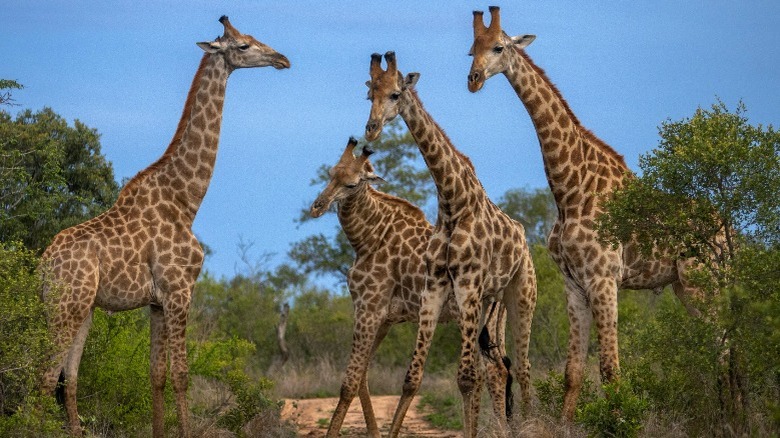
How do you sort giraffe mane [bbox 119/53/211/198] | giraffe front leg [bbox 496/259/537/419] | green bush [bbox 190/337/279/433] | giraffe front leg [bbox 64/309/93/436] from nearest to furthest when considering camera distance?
giraffe front leg [bbox 64/309/93/436], giraffe front leg [bbox 496/259/537/419], giraffe mane [bbox 119/53/211/198], green bush [bbox 190/337/279/433]

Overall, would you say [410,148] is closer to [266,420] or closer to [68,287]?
[266,420]

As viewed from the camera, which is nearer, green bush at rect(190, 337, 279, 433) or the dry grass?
green bush at rect(190, 337, 279, 433)

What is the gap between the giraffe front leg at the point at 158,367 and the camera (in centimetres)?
1173

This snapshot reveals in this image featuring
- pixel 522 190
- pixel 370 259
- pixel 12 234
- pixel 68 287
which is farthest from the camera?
pixel 522 190

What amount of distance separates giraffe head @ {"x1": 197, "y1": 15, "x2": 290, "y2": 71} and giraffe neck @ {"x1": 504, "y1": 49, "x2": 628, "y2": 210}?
9.51 feet

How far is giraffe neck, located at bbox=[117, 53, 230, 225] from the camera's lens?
12.1m

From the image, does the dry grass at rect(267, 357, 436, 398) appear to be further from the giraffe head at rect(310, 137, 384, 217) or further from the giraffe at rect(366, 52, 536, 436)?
the giraffe at rect(366, 52, 536, 436)

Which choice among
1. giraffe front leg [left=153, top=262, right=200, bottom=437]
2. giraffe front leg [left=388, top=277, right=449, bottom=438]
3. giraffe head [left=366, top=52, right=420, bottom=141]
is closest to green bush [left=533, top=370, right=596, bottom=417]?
giraffe front leg [left=388, top=277, right=449, bottom=438]

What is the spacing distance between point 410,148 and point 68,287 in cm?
2135

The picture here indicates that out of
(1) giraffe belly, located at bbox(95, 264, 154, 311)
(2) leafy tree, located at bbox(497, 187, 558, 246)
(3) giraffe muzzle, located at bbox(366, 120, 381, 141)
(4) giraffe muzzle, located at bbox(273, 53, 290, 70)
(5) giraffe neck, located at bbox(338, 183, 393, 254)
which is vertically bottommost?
(1) giraffe belly, located at bbox(95, 264, 154, 311)

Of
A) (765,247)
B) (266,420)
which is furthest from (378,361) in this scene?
(765,247)

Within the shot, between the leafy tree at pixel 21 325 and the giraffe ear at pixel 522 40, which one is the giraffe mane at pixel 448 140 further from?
the leafy tree at pixel 21 325

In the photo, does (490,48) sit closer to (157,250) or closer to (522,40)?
(522,40)

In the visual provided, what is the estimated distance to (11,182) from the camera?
14.2m
